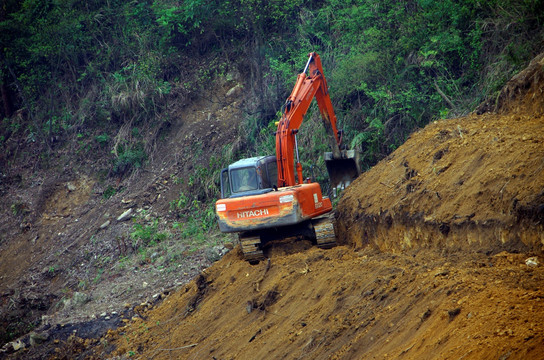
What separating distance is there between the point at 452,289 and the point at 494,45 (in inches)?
386

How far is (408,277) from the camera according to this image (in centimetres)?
685

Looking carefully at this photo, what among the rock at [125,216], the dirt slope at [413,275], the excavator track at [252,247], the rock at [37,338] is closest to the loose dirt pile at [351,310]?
the dirt slope at [413,275]

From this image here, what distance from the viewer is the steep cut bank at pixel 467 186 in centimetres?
694

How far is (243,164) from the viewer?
1166 centimetres

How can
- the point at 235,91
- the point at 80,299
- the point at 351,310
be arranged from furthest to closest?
1. the point at 235,91
2. the point at 80,299
3. the point at 351,310

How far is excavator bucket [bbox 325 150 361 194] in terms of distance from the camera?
14.0 metres

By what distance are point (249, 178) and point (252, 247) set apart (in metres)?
→ 1.54

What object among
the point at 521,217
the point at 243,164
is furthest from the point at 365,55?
the point at 521,217

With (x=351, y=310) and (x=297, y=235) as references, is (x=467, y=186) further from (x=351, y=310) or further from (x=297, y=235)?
(x=297, y=235)

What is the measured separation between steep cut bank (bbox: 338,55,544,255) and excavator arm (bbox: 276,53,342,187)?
1.60 metres

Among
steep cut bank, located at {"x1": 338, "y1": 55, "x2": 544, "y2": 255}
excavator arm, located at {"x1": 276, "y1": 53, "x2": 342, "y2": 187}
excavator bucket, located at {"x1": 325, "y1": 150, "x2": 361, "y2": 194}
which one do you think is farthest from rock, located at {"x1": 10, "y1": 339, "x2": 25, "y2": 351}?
excavator bucket, located at {"x1": 325, "y1": 150, "x2": 361, "y2": 194}

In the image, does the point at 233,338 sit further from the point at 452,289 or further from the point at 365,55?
the point at 365,55

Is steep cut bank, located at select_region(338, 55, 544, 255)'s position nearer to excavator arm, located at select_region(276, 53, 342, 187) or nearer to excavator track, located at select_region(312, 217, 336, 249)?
excavator track, located at select_region(312, 217, 336, 249)

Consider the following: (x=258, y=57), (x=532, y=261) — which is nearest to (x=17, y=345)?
(x=532, y=261)
